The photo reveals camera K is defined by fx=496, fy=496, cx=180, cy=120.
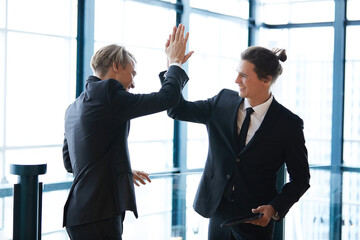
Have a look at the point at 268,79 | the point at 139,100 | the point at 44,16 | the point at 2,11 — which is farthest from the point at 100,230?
the point at 44,16

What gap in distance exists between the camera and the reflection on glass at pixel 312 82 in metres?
7.80

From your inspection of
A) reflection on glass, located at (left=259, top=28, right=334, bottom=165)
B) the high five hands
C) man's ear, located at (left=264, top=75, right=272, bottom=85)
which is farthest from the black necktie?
reflection on glass, located at (left=259, top=28, right=334, bottom=165)

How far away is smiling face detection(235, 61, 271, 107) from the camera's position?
221 centimetres

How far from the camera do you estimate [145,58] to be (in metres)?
6.92

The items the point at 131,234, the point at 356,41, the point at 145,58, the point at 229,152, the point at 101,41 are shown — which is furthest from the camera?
the point at 356,41

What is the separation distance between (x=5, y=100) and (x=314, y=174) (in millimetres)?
3368

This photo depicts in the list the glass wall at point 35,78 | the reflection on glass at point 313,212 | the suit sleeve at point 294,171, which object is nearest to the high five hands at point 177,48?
the suit sleeve at point 294,171

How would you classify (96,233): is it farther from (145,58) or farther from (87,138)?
(145,58)

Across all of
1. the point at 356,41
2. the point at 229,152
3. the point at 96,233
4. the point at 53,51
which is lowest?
the point at 96,233

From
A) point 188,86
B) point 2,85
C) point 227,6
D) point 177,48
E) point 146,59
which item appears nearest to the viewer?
point 177,48

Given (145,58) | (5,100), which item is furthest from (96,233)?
(145,58)

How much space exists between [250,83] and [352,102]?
19.5 ft

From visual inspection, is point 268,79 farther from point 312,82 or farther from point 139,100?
point 312,82

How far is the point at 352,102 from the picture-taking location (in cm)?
766
